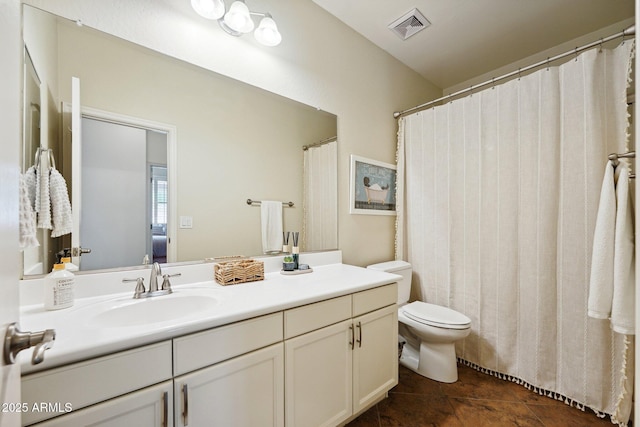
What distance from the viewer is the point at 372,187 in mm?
2229

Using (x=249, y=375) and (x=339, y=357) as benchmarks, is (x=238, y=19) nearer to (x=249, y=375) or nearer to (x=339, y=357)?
(x=249, y=375)

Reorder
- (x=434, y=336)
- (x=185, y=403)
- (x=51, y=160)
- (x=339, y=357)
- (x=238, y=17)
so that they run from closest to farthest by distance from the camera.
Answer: (x=185, y=403) < (x=51, y=160) < (x=339, y=357) < (x=238, y=17) < (x=434, y=336)

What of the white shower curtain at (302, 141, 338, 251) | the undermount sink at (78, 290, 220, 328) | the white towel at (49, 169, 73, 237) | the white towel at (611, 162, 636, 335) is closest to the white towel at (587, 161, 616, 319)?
the white towel at (611, 162, 636, 335)

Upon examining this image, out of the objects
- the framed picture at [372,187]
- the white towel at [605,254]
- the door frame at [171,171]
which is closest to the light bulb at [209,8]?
the door frame at [171,171]

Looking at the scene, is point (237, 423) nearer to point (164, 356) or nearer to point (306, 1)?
point (164, 356)

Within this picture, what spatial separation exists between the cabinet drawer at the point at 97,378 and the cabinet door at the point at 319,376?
47 cm

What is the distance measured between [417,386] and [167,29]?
2.55 metres

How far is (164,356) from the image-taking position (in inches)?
32.1

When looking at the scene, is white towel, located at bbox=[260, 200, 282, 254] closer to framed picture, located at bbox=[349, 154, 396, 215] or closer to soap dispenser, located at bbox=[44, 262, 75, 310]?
framed picture, located at bbox=[349, 154, 396, 215]

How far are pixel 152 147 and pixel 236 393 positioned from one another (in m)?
1.15

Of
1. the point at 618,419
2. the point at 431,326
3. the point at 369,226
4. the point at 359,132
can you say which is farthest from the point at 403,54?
the point at 618,419

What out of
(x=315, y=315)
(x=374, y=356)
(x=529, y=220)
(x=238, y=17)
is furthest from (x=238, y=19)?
(x=529, y=220)

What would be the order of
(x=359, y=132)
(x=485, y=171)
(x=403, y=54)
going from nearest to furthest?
(x=485, y=171) → (x=359, y=132) → (x=403, y=54)

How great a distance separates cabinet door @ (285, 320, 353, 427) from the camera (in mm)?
1105
